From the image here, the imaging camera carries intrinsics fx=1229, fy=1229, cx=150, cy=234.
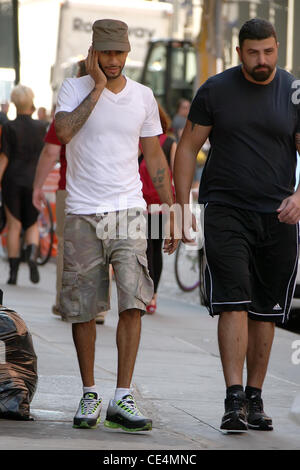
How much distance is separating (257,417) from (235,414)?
345 mm

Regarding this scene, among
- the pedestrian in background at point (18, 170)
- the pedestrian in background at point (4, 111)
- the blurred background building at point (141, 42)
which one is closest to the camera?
the pedestrian in background at point (18, 170)

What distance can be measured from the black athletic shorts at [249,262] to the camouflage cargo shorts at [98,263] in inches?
14.0

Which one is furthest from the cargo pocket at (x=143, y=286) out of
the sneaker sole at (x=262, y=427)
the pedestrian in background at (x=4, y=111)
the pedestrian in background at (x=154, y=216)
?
the pedestrian in background at (x=4, y=111)

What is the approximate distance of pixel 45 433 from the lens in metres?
5.64

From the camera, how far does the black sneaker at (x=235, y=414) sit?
5844mm

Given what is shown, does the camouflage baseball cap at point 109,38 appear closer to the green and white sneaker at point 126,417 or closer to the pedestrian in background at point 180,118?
the green and white sneaker at point 126,417

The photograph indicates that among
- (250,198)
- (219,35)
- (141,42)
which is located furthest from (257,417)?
(141,42)

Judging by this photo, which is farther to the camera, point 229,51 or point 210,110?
point 229,51

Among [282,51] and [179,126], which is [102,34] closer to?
[282,51]

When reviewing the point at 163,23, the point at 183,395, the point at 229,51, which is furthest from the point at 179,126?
the point at 183,395

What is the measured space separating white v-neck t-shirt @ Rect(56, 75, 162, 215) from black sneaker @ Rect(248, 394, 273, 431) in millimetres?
1175

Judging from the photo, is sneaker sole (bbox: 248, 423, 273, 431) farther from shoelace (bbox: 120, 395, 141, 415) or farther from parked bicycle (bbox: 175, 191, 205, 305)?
parked bicycle (bbox: 175, 191, 205, 305)

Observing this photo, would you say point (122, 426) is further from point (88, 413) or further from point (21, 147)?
point (21, 147)

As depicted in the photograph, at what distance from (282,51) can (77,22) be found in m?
16.9
